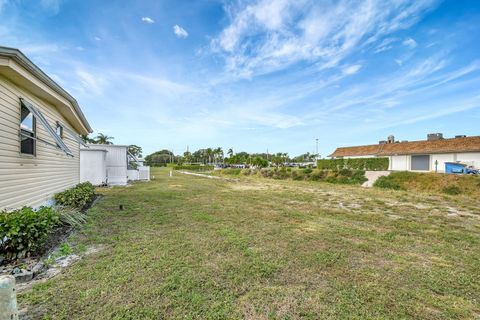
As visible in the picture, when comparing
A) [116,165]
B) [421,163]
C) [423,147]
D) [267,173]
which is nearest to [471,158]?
[421,163]

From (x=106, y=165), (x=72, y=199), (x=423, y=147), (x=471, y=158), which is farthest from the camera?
(x=423, y=147)

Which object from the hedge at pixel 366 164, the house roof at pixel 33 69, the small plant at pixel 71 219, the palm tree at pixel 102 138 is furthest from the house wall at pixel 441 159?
the palm tree at pixel 102 138

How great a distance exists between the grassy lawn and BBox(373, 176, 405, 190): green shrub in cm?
1136

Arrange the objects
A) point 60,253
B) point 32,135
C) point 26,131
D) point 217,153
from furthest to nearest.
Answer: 1. point 217,153
2. point 32,135
3. point 26,131
4. point 60,253

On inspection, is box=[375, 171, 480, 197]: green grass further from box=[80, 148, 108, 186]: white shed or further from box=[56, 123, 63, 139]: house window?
box=[80, 148, 108, 186]: white shed

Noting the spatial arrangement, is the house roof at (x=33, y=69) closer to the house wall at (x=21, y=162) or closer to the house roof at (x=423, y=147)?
the house wall at (x=21, y=162)

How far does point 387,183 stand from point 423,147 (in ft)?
44.4

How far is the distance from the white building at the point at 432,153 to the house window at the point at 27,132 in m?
30.0

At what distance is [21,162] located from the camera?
4.47 m

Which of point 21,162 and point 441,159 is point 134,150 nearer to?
point 21,162

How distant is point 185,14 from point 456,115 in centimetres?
2495

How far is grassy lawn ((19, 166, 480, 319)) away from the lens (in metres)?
2.24

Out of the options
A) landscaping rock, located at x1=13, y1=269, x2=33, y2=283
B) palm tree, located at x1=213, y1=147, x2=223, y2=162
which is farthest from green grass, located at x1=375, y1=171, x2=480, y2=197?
palm tree, located at x1=213, y1=147, x2=223, y2=162

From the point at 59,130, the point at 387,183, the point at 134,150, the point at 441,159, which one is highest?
the point at 134,150
